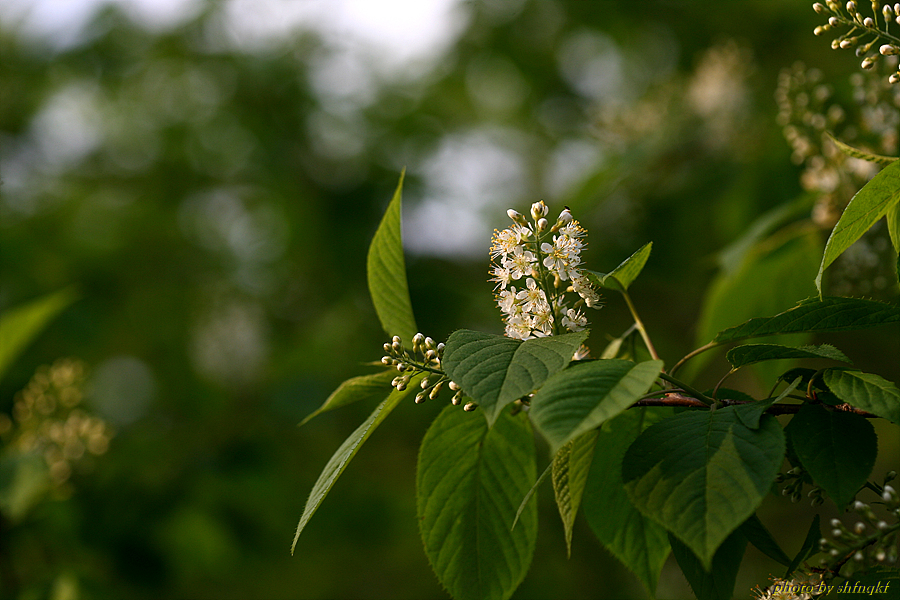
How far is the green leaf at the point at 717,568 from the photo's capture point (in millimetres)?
865

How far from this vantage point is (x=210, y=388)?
507 cm

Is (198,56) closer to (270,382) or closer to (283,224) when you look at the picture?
(283,224)

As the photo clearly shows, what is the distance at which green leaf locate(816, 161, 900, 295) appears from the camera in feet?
2.87

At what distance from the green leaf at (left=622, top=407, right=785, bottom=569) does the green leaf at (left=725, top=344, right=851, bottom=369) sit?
3.4 inches

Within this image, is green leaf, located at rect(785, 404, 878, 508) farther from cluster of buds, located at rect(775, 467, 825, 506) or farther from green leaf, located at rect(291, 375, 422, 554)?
green leaf, located at rect(291, 375, 422, 554)

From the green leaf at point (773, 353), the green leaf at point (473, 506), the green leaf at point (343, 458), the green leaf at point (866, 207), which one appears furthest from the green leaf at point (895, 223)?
the green leaf at point (343, 458)

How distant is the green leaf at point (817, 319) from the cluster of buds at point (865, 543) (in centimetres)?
24

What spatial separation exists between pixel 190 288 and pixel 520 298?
16.2ft

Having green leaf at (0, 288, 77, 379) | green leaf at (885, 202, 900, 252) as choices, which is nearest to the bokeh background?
green leaf at (0, 288, 77, 379)

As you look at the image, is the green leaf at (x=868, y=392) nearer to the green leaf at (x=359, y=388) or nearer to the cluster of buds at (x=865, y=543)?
the cluster of buds at (x=865, y=543)

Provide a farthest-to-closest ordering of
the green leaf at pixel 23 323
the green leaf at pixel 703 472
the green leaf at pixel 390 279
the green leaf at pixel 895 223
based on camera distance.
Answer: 1. the green leaf at pixel 23 323
2. the green leaf at pixel 390 279
3. the green leaf at pixel 895 223
4. the green leaf at pixel 703 472

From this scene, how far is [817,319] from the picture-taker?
91cm

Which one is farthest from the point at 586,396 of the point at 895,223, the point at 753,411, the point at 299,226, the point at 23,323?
the point at 299,226

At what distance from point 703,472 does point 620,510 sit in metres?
0.30
